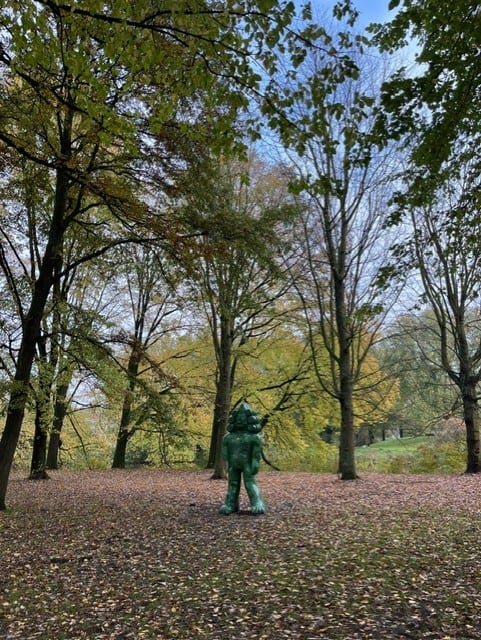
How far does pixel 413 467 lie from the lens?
1647cm

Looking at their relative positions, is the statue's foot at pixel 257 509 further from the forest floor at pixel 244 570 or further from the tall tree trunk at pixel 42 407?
the tall tree trunk at pixel 42 407

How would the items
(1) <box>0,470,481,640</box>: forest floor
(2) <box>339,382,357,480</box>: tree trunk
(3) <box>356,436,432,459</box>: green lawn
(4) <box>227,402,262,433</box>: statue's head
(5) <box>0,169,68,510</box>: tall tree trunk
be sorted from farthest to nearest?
(3) <box>356,436,432,459</box>: green lawn → (2) <box>339,382,357,480</box>: tree trunk → (5) <box>0,169,68,510</box>: tall tree trunk → (4) <box>227,402,262,433</box>: statue's head → (1) <box>0,470,481,640</box>: forest floor

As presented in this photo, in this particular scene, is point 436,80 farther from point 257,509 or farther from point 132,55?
point 257,509

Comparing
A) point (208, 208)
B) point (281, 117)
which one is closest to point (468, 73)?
point (281, 117)

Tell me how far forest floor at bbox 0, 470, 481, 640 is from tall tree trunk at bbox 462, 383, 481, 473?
503 centimetres

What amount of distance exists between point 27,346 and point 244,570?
20.2 feet

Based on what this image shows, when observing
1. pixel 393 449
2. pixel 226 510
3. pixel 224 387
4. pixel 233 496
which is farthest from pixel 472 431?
pixel 393 449

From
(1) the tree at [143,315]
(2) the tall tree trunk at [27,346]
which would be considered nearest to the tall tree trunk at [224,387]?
(1) the tree at [143,315]

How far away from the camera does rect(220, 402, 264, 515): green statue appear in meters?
7.70

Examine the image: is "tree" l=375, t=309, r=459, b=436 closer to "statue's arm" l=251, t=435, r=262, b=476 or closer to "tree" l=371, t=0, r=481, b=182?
"statue's arm" l=251, t=435, r=262, b=476

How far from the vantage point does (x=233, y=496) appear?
7797 millimetres

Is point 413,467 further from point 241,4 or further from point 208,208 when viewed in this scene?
point 241,4

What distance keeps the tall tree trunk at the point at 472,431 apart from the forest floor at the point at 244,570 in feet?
16.5

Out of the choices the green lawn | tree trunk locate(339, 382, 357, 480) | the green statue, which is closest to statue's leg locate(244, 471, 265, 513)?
the green statue
